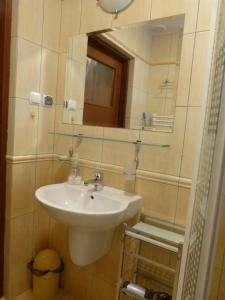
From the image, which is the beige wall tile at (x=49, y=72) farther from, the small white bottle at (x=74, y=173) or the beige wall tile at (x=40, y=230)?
the beige wall tile at (x=40, y=230)

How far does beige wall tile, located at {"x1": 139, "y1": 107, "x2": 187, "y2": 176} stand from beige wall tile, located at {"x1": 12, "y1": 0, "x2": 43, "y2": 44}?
0.91 meters

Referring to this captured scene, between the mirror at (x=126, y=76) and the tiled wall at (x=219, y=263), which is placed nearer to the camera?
the tiled wall at (x=219, y=263)

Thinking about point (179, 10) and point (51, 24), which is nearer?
point (179, 10)

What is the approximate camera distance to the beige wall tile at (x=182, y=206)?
112 centimetres

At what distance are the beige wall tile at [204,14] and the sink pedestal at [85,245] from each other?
1155mm

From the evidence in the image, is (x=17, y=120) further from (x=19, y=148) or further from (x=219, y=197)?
(x=219, y=197)

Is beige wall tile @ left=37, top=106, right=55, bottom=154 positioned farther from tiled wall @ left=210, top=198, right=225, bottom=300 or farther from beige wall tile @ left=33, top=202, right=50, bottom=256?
tiled wall @ left=210, top=198, right=225, bottom=300

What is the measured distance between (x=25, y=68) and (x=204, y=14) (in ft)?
3.34

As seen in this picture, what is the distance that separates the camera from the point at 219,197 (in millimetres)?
431

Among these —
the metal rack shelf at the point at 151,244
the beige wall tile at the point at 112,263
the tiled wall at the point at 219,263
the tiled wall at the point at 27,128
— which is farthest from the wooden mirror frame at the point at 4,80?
the tiled wall at the point at 219,263

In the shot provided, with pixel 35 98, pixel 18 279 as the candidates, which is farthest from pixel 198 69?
pixel 18 279

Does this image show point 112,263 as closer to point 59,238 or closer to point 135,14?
point 59,238

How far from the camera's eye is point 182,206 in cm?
113

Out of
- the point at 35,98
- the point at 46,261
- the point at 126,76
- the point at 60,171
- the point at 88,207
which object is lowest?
the point at 46,261
